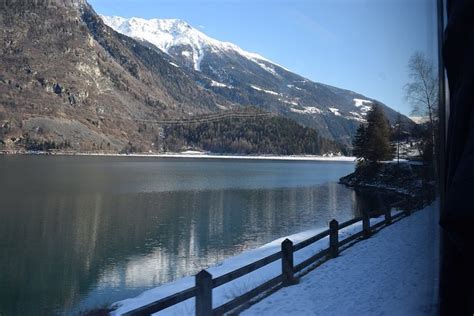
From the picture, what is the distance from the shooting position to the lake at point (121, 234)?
34.2 feet

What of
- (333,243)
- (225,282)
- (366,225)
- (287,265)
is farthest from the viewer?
(366,225)

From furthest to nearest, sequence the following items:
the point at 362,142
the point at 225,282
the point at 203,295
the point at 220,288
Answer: the point at 362,142, the point at 220,288, the point at 225,282, the point at 203,295

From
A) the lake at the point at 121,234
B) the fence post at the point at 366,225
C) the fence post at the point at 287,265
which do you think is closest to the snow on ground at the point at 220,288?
the fence post at the point at 366,225

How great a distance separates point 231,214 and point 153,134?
549 ft

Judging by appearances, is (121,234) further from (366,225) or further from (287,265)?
(287,265)

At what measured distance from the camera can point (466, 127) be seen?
3.93 feet

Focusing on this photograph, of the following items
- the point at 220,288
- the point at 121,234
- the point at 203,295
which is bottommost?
the point at 121,234

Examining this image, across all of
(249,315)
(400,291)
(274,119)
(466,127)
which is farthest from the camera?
(274,119)

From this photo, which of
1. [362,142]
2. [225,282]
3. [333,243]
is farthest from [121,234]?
[225,282]

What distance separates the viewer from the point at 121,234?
55.5ft

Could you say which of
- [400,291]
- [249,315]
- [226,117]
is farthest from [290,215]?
[226,117]

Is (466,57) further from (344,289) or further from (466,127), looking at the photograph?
(344,289)

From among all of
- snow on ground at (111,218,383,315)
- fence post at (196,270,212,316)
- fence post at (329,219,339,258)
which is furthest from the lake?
fence post at (196,270,212,316)

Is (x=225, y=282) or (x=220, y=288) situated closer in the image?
(x=225, y=282)
